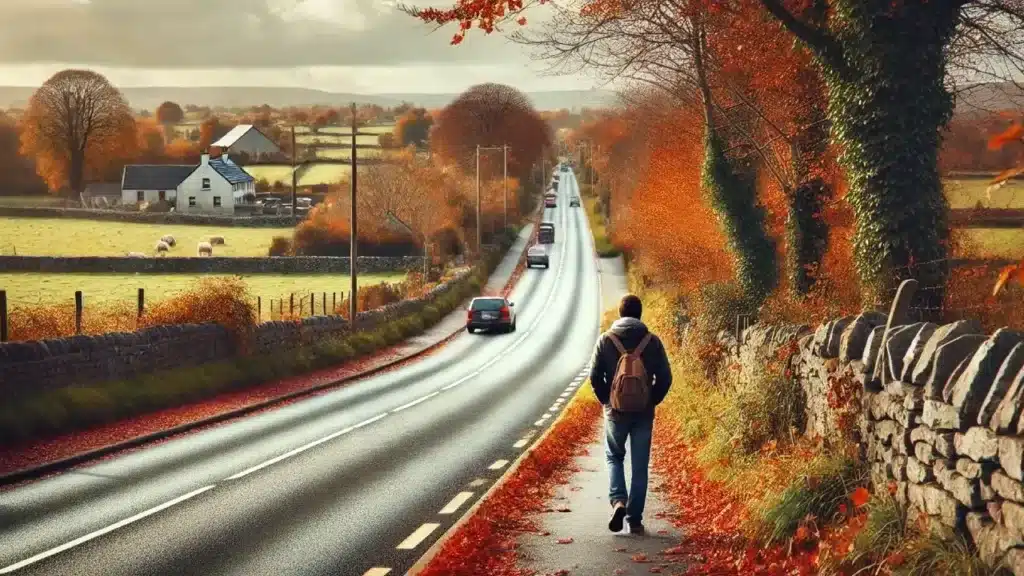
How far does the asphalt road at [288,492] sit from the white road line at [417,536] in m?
0.02

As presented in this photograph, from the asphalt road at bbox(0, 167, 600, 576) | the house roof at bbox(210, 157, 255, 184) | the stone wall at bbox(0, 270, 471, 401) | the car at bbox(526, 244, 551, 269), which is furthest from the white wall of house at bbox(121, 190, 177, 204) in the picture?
the asphalt road at bbox(0, 167, 600, 576)

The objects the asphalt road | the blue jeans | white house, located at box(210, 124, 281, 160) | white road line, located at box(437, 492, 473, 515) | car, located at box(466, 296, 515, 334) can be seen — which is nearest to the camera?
the asphalt road

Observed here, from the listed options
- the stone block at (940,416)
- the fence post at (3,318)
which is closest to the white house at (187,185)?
the fence post at (3,318)

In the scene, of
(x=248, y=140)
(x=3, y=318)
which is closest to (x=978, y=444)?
(x=3, y=318)

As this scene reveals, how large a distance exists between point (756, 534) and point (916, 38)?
274 inches

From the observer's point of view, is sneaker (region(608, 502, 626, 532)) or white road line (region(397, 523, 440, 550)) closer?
sneaker (region(608, 502, 626, 532))

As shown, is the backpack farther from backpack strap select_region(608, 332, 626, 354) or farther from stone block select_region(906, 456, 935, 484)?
stone block select_region(906, 456, 935, 484)

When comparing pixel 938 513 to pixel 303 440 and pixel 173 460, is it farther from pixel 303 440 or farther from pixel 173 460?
pixel 303 440

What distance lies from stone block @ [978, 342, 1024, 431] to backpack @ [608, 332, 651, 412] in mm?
4056

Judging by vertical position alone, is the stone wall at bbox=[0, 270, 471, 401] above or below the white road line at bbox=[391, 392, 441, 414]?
above

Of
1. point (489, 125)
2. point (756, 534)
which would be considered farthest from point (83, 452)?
point (489, 125)

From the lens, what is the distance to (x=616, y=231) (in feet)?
316

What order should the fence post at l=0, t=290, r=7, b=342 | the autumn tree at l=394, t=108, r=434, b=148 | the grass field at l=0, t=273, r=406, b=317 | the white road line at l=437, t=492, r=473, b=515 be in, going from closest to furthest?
the white road line at l=437, t=492, r=473, b=515
the fence post at l=0, t=290, r=7, b=342
the grass field at l=0, t=273, r=406, b=317
the autumn tree at l=394, t=108, r=434, b=148

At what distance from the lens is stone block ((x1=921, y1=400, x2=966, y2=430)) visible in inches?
281
